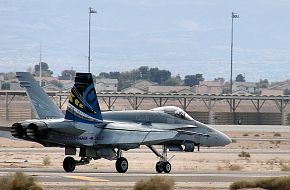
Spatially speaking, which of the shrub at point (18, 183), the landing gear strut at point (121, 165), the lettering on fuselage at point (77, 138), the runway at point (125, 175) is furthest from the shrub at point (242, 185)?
the landing gear strut at point (121, 165)

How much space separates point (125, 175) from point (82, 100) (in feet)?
11.8

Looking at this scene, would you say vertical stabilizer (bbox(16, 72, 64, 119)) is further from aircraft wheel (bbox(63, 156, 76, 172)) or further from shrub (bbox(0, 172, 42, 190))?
A: shrub (bbox(0, 172, 42, 190))

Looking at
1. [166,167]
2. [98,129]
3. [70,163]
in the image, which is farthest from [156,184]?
[166,167]

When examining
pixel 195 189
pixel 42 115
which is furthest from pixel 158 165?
pixel 195 189

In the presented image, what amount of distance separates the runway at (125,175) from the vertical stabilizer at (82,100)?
2415mm

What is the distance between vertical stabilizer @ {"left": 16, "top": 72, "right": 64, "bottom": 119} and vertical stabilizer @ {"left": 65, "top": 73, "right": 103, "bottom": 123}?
4.22 m

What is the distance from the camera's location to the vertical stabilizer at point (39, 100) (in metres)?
46.2

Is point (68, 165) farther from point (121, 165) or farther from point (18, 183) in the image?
point (18, 183)

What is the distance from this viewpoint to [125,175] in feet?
139

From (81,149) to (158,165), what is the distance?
3.98 meters

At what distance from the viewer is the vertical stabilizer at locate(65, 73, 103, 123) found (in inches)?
1644

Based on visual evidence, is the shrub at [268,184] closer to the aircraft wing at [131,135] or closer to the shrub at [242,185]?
the shrub at [242,185]

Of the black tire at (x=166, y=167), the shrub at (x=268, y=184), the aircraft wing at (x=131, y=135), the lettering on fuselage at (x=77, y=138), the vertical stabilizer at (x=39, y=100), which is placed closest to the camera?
the shrub at (x=268, y=184)

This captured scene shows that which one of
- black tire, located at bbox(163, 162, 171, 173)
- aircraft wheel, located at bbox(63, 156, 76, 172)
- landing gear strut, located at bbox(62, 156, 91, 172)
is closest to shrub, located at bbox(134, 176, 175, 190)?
landing gear strut, located at bbox(62, 156, 91, 172)
